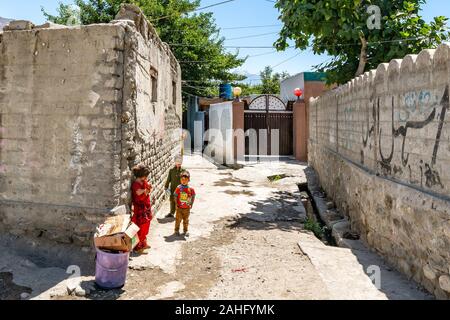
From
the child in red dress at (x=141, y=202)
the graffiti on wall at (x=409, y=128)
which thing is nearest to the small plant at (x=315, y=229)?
the graffiti on wall at (x=409, y=128)

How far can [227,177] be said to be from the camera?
11.8m

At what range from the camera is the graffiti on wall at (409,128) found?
11.8 feet

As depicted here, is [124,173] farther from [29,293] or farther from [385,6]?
[385,6]

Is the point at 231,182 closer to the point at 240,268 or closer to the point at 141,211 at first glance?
the point at 141,211

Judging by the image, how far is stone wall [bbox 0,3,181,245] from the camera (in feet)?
15.5

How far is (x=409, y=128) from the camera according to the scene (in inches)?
166

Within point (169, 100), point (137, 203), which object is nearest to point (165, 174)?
point (169, 100)

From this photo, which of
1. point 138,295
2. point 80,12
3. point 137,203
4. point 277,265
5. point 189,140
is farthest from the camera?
point 189,140

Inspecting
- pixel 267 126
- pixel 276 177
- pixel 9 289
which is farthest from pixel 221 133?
pixel 9 289

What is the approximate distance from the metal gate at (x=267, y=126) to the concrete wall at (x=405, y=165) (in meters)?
8.99

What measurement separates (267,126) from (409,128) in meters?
11.8

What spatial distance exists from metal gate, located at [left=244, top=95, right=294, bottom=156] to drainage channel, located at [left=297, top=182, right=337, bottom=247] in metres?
5.41

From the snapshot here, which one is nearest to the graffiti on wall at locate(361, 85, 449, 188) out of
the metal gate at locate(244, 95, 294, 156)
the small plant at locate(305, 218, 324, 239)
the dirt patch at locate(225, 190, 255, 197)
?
the small plant at locate(305, 218, 324, 239)
